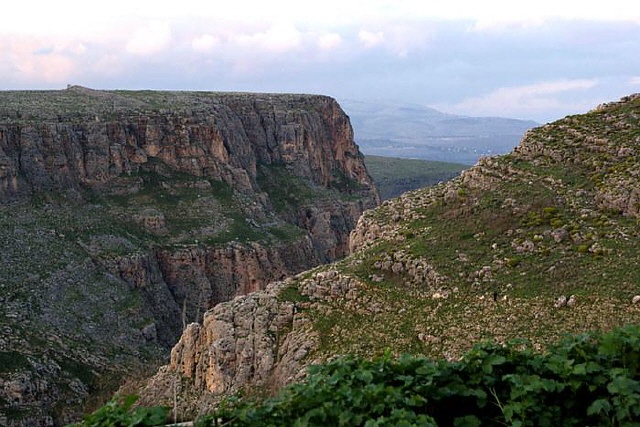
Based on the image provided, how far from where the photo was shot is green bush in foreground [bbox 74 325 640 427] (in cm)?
941

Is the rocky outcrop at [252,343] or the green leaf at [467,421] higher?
the green leaf at [467,421]

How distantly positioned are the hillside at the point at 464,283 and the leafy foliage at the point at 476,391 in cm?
931

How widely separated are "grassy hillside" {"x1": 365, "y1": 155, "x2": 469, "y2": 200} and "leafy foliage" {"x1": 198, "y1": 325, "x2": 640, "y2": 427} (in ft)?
391

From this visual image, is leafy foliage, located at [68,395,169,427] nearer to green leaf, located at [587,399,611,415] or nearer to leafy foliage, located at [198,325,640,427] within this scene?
leafy foliage, located at [198,325,640,427]

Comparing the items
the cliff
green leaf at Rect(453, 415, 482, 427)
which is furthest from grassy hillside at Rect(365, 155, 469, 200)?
green leaf at Rect(453, 415, 482, 427)

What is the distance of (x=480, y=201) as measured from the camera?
29.6 metres

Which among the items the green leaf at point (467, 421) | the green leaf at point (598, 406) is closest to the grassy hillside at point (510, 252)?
the green leaf at point (598, 406)

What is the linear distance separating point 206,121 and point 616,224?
59663mm

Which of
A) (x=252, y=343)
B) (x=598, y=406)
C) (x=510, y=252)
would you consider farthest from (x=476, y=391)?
(x=510, y=252)

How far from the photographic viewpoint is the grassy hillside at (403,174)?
138250 mm

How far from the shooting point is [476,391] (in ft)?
33.4

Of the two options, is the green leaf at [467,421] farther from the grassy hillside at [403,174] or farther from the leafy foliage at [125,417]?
the grassy hillside at [403,174]

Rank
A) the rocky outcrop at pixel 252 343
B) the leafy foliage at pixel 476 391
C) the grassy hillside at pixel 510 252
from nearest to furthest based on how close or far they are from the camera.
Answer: the leafy foliage at pixel 476 391, the grassy hillside at pixel 510 252, the rocky outcrop at pixel 252 343

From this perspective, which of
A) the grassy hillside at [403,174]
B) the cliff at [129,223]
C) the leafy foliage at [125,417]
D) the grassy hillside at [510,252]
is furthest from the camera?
the grassy hillside at [403,174]
